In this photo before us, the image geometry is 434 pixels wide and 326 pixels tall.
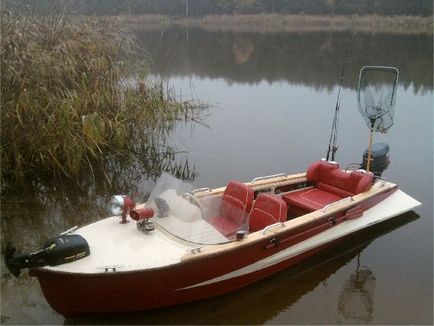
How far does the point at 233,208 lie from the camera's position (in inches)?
196

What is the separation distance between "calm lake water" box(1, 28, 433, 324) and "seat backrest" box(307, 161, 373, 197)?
2.36 feet

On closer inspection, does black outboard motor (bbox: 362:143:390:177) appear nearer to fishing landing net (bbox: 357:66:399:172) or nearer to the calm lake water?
fishing landing net (bbox: 357:66:399:172)

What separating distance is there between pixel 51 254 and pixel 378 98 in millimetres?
4903

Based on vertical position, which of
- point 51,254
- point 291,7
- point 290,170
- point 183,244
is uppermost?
point 291,7

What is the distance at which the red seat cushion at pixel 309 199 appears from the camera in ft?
18.5

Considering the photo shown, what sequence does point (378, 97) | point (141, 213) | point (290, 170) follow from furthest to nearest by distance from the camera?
point (290, 170) → point (378, 97) → point (141, 213)

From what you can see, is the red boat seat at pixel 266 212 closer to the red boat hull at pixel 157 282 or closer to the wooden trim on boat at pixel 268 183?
the red boat hull at pixel 157 282

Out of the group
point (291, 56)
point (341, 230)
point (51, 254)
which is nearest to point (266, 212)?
point (341, 230)

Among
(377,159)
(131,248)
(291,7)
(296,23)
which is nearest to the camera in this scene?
(131,248)

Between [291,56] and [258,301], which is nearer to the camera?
[258,301]

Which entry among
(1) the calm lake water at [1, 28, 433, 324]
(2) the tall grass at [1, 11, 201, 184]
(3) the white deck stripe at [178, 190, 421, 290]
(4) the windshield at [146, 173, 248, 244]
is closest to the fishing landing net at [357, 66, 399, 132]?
(3) the white deck stripe at [178, 190, 421, 290]

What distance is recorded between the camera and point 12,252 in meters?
3.59

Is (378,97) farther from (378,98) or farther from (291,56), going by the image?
(291,56)

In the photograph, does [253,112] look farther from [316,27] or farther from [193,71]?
[316,27]
